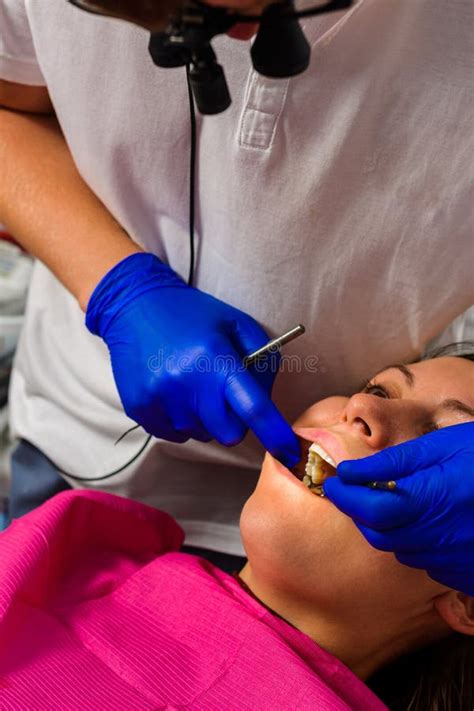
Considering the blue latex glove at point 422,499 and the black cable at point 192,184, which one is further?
the black cable at point 192,184

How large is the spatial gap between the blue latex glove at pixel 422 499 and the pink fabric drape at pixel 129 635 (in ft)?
0.97

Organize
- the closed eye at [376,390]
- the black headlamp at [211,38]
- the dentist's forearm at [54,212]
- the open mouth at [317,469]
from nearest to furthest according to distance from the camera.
A: 1. the black headlamp at [211,38]
2. the open mouth at [317,469]
3. the closed eye at [376,390]
4. the dentist's forearm at [54,212]

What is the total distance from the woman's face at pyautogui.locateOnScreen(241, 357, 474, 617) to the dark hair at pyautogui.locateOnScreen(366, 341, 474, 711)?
0.20 meters

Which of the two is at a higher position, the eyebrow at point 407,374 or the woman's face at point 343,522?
the eyebrow at point 407,374

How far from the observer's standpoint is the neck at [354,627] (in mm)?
1291

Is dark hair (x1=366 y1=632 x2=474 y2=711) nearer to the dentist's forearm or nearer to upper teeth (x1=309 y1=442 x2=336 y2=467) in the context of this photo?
upper teeth (x1=309 y1=442 x2=336 y2=467)

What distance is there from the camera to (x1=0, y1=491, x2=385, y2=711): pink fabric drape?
3.80 feet

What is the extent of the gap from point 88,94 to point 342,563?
0.85m

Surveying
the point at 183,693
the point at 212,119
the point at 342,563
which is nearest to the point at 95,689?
the point at 183,693

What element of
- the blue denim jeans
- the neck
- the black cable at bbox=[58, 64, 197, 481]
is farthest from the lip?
the blue denim jeans

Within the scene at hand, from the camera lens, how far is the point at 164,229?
1.41 meters

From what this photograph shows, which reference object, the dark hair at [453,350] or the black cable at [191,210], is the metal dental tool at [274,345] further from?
the dark hair at [453,350]

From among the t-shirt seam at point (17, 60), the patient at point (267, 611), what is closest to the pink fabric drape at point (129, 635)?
the patient at point (267, 611)

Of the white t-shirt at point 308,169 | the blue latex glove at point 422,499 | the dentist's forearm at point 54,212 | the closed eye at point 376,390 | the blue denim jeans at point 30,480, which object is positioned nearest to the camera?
the blue latex glove at point 422,499
